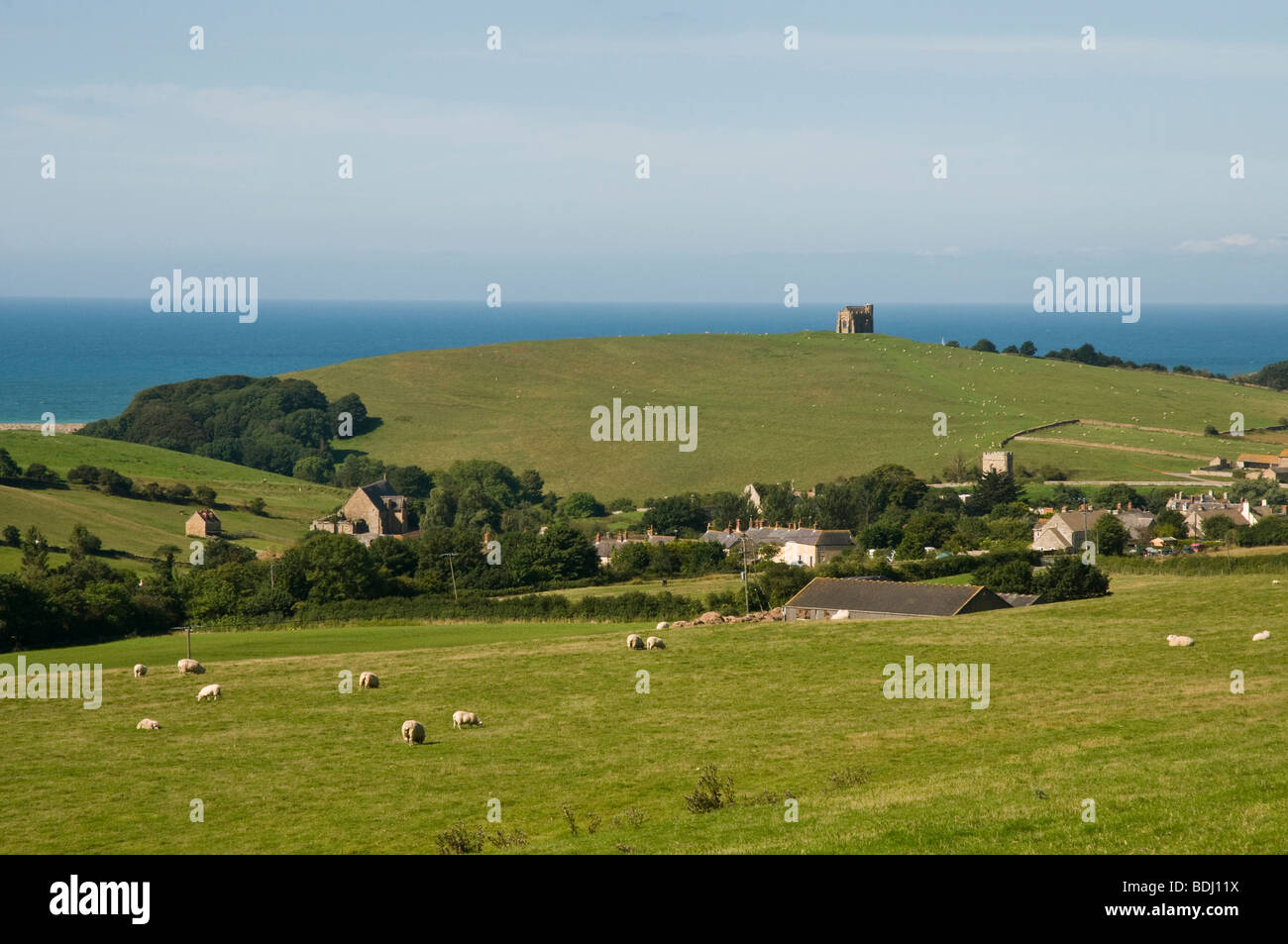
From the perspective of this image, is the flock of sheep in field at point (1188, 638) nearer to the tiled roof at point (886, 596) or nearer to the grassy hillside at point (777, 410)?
the tiled roof at point (886, 596)

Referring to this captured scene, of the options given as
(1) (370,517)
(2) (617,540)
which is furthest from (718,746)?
(1) (370,517)

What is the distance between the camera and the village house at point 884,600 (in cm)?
5606

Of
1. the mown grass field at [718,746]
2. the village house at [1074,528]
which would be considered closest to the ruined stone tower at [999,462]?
the village house at [1074,528]

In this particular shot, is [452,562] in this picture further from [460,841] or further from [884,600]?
[460,841]

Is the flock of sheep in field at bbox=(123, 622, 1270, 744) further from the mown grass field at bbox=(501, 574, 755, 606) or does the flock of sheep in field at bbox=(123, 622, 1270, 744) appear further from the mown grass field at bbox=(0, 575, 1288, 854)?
the mown grass field at bbox=(501, 574, 755, 606)

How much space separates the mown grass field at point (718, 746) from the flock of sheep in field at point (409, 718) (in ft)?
1.60

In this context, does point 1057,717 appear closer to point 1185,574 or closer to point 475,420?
point 1185,574

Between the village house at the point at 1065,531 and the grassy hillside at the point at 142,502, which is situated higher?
the grassy hillside at the point at 142,502

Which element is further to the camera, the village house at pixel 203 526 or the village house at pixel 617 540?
the village house at pixel 203 526

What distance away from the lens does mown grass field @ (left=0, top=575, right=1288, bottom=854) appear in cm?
1942

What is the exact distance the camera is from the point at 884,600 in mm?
57906
